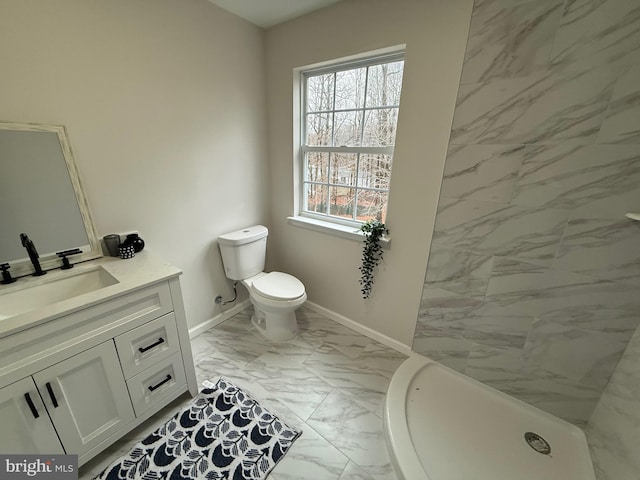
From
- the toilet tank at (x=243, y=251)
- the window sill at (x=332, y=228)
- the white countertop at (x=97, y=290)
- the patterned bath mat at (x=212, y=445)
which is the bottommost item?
the patterned bath mat at (x=212, y=445)

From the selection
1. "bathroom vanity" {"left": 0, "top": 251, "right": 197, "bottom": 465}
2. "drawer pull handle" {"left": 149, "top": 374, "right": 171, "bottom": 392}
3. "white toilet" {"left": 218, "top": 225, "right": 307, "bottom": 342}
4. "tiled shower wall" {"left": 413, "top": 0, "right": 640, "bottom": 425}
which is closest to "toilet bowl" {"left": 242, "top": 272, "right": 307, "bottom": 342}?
"white toilet" {"left": 218, "top": 225, "right": 307, "bottom": 342}

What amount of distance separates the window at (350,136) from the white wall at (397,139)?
0.15 m

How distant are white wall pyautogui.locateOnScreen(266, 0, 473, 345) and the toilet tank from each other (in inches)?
12.4

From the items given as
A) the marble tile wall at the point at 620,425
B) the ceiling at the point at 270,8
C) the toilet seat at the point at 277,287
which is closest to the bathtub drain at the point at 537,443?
the marble tile wall at the point at 620,425

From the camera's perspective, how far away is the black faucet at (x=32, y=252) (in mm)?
1205

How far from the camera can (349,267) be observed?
2043 mm

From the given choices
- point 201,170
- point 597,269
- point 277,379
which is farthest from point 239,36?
point 597,269

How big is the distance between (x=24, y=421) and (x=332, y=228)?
69.3 inches

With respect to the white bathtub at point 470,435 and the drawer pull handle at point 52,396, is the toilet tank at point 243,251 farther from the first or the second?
the white bathtub at point 470,435

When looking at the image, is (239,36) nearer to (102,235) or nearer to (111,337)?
(102,235)

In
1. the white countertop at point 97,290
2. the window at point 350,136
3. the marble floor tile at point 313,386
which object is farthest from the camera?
the window at point 350,136

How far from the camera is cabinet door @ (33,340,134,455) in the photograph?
102 centimetres

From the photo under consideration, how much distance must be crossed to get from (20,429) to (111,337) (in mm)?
381

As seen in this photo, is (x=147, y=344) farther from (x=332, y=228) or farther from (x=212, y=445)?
(x=332, y=228)
